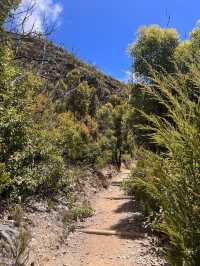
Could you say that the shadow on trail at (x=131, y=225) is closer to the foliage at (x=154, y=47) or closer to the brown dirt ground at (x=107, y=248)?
the brown dirt ground at (x=107, y=248)

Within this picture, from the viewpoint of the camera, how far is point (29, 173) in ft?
41.1

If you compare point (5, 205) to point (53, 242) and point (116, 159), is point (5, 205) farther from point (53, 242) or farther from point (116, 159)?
point (116, 159)

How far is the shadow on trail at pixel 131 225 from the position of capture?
1149 centimetres

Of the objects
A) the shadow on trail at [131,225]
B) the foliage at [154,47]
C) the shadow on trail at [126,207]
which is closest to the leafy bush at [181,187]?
the shadow on trail at [131,225]

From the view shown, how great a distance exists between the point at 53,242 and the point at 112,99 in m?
36.6

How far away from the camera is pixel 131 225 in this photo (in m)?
12.6

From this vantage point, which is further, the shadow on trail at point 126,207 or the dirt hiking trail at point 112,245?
the shadow on trail at point 126,207

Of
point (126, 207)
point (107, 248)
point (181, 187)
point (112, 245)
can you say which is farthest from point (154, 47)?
point (181, 187)

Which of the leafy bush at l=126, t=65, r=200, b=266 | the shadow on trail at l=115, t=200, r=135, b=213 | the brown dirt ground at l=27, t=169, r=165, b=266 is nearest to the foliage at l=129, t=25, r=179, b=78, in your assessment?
the shadow on trail at l=115, t=200, r=135, b=213

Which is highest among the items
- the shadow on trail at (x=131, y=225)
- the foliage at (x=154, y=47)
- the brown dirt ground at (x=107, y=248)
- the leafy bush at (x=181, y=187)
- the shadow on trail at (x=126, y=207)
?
the foliage at (x=154, y=47)

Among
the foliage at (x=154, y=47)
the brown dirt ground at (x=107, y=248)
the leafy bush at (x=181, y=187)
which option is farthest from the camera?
the foliage at (x=154, y=47)

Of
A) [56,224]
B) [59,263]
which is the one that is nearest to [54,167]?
[56,224]

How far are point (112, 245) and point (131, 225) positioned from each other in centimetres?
200

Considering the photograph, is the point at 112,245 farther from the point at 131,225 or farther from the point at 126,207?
the point at 126,207
